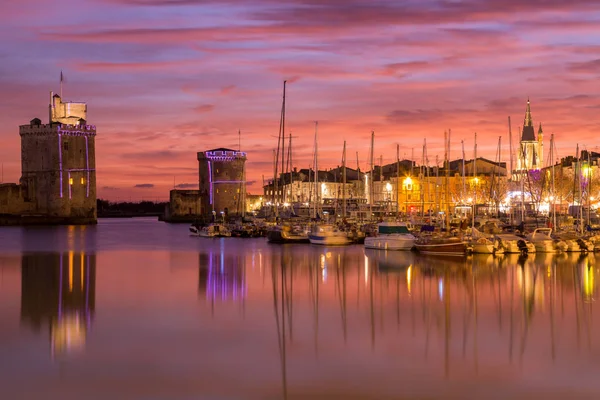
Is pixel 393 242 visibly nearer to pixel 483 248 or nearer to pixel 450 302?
pixel 483 248

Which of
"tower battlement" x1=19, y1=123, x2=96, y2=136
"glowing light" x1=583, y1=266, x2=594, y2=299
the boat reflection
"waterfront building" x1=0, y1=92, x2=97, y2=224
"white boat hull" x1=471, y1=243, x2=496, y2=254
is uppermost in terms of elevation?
"tower battlement" x1=19, y1=123, x2=96, y2=136

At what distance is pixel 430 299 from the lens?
1385 centimetres

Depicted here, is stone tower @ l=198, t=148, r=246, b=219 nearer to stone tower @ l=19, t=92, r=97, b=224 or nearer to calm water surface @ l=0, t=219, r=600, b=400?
stone tower @ l=19, t=92, r=97, b=224

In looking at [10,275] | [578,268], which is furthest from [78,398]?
[578,268]

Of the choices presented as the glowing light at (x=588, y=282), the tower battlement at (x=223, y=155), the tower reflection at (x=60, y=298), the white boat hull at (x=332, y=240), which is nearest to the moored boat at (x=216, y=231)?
the white boat hull at (x=332, y=240)

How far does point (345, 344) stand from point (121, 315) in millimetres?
4184

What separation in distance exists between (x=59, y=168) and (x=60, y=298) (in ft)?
155

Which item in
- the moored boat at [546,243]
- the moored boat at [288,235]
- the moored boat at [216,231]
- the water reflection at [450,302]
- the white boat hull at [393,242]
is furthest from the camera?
the moored boat at [216,231]

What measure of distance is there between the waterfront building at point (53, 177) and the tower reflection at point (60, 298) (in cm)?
3665

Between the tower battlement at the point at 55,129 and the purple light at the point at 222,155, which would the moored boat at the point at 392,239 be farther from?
the purple light at the point at 222,155

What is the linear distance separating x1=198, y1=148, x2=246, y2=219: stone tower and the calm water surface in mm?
47927

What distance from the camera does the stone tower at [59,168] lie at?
5988cm

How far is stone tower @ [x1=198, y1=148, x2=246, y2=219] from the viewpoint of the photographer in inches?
2680

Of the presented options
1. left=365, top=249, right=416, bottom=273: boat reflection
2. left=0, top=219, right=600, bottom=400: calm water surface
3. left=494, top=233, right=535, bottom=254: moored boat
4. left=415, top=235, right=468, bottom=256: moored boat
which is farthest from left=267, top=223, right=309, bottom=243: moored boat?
left=0, top=219, right=600, bottom=400: calm water surface
